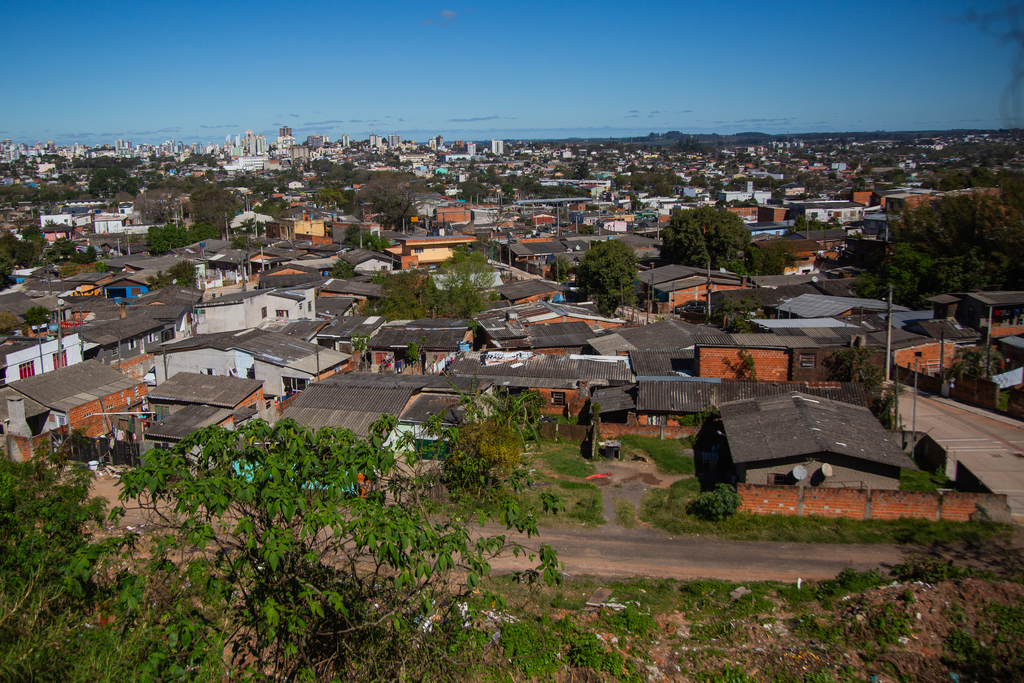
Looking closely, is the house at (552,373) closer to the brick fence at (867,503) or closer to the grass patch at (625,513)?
the grass patch at (625,513)

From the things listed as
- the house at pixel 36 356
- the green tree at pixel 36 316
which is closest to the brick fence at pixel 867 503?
the house at pixel 36 356

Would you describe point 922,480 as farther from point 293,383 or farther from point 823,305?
point 293,383

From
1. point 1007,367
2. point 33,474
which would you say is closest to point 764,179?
point 1007,367

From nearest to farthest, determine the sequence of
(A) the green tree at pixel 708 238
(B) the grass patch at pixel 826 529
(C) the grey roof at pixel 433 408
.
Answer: (B) the grass patch at pixel 826 529, (C) the grey roof at pixel 433 408, (A) the green tree at pixel 708 238

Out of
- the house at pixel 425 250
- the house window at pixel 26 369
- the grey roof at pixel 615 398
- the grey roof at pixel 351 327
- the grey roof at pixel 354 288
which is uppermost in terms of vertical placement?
the house at pixel 425 250

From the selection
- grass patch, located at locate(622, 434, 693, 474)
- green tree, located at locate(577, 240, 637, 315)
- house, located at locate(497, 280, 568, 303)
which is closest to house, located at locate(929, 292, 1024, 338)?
green tree, located at locate(577, 240, 637, 315)

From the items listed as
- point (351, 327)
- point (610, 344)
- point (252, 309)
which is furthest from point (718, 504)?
point (252, 309)

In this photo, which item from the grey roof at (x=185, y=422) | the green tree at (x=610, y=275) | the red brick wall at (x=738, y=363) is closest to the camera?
the grey roof at (x=185, y=422)
